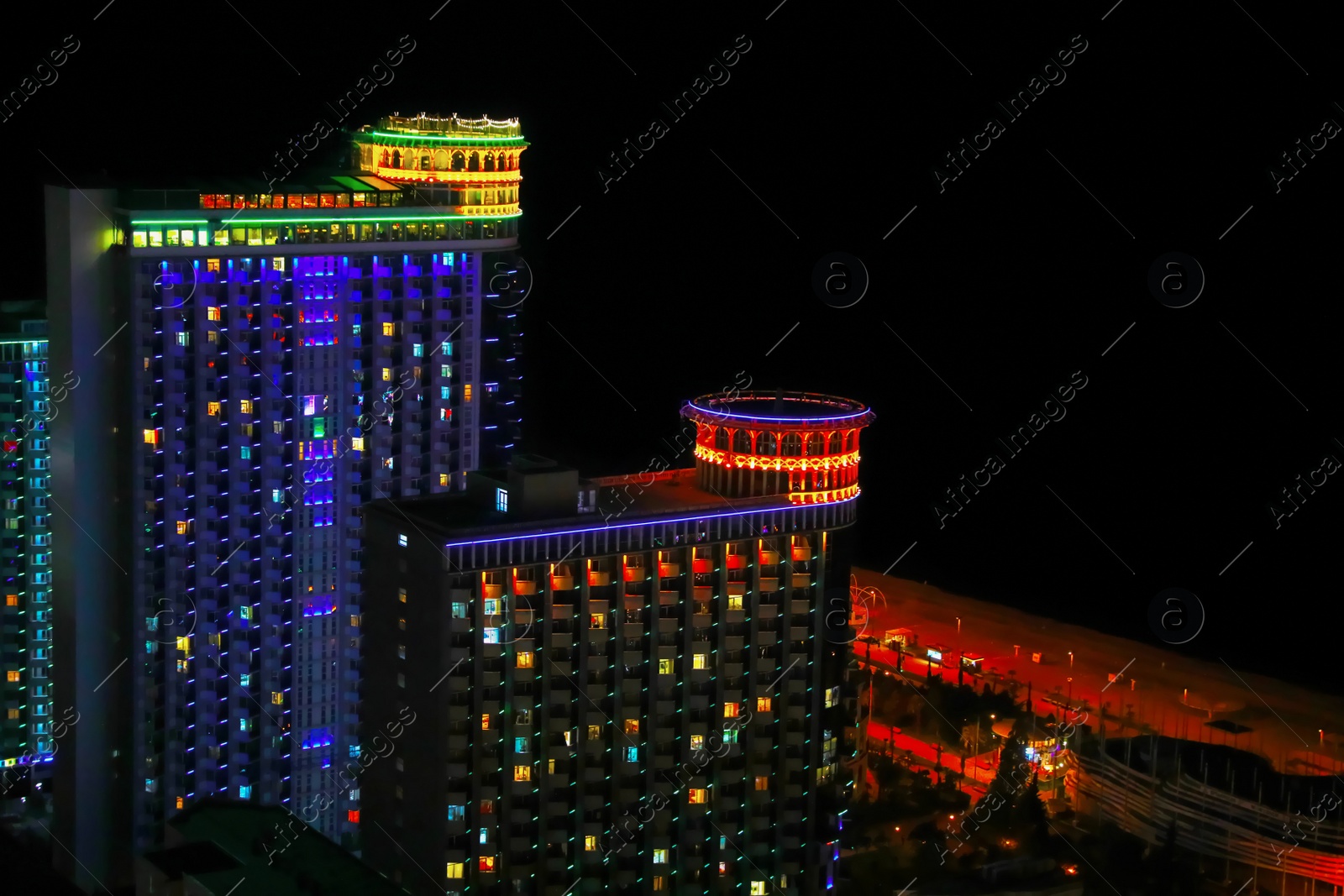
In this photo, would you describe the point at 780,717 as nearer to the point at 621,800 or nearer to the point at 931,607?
the point at 621,800

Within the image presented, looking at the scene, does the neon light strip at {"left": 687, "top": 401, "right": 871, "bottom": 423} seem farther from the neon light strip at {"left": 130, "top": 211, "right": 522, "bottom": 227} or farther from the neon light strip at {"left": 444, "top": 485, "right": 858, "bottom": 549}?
the neon light strip at {"left": 130, "top": 211, "right": 522, "bottom": 227}

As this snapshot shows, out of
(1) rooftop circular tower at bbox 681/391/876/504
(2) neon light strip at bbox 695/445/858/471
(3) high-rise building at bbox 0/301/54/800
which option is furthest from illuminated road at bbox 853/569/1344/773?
(3) high-rise building at bbox 0/301/54/800

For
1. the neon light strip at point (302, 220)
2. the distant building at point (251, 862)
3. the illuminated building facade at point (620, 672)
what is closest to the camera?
the distant building at point (251, 862)

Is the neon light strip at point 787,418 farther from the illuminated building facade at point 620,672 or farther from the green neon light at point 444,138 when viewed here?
the green neon light at point 444,138

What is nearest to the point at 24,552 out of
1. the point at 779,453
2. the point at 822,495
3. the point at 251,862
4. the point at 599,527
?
the point at 251,862

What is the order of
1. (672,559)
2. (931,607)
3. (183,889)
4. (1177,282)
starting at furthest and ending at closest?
(931,607) < (1177,282) < (672,559) < (183,889)

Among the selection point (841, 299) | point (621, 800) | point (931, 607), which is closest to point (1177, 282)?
point (841, 299)

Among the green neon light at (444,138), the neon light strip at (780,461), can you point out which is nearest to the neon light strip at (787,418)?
the neon light strip at (780,461)
